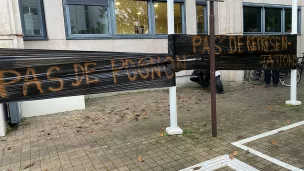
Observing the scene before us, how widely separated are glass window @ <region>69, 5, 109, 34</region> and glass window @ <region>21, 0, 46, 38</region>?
0.91 metres

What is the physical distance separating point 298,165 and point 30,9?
7.76 m

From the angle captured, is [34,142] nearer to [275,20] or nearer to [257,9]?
[257,9]

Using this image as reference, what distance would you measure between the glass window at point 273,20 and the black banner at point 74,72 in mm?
9117

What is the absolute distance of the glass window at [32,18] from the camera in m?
7.23

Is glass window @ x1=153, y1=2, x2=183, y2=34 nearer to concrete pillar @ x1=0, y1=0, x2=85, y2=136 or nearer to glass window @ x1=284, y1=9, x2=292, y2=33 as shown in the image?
concrete pillar @ x1=0, y1=0, x2=85, y2=136

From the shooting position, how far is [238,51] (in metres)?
5.37

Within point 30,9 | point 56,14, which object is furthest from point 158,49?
point 30,9

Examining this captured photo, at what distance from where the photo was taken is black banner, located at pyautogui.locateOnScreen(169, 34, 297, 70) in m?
4.66

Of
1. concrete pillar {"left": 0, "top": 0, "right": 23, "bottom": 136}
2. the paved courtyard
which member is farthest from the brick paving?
concrete pillar {"left": 0, "top": 0, "right": 23, "bottom": 136}

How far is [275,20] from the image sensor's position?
11.9 meters

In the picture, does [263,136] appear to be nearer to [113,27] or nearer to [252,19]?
[113,27]

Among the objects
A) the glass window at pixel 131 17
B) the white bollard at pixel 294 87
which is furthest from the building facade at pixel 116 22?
the white bollard at pixel 294 87

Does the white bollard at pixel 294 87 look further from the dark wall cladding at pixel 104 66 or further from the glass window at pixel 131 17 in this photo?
the glass window at pixel 131 17

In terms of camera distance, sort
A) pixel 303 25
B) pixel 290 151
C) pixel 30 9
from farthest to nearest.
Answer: pixel 303 25
pixel 30 9
pixel 290 151
